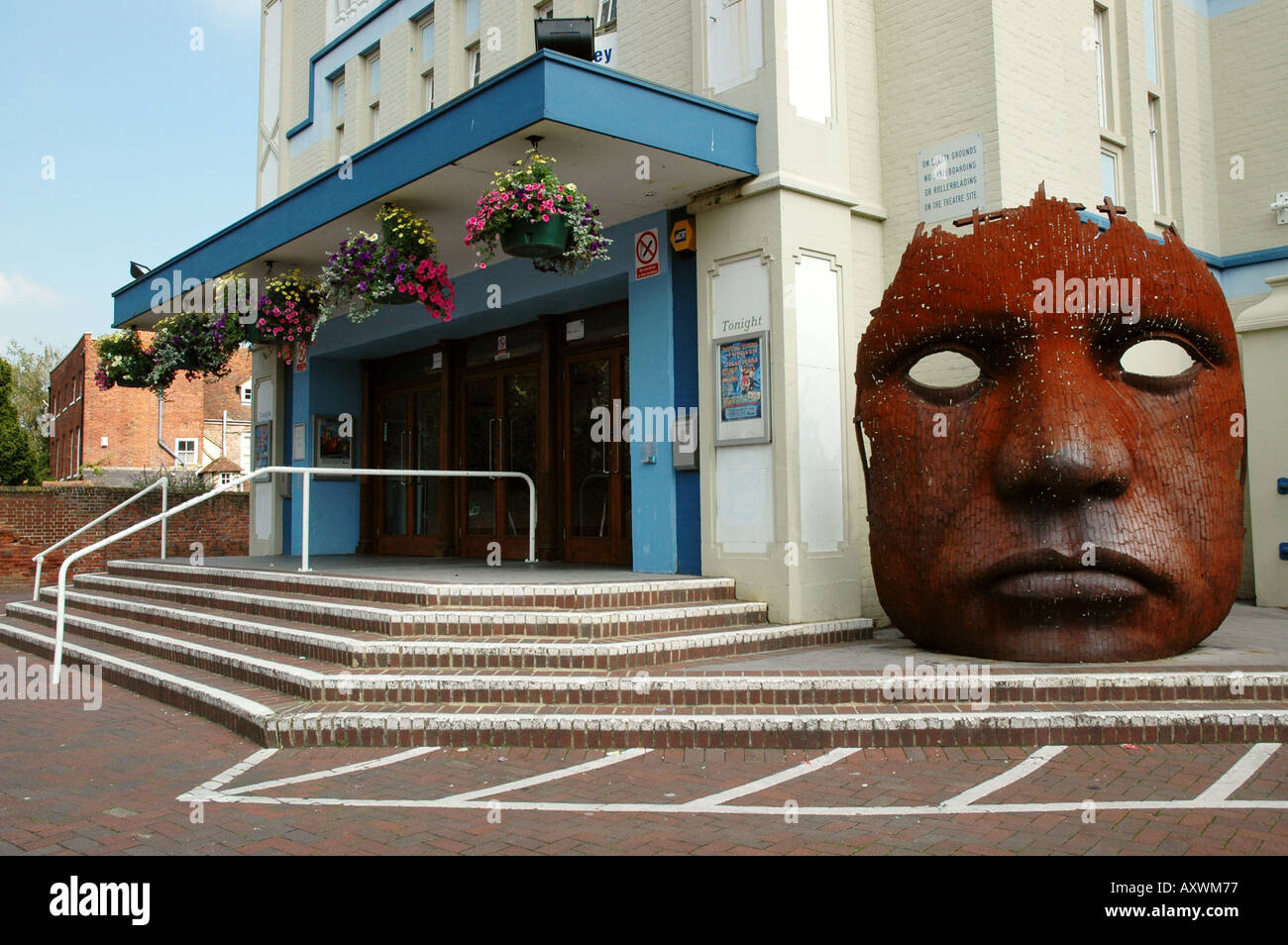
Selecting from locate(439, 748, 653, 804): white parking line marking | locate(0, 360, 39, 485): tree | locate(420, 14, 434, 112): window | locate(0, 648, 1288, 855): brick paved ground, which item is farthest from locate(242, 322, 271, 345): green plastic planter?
locate(0, 360, 39, 485): tree

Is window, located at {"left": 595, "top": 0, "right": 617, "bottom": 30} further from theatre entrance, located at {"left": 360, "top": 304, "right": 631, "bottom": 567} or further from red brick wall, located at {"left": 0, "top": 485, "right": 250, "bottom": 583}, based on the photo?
red brick wall, located at {"left": 0, "top": 485, "right": 250, "bottom": 583}

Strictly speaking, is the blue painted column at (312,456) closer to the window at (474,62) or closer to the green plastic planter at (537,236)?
the window at (474,62)

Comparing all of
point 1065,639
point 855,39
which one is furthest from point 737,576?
point 855,39

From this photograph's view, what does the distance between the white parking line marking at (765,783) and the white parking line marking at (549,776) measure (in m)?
0.77

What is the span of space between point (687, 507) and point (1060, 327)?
348 centimetres

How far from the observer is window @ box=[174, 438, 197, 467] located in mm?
40719

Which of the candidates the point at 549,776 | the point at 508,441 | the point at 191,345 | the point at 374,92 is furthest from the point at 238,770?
the point at 374,92

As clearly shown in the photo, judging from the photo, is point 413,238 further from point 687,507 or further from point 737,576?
point 737,576

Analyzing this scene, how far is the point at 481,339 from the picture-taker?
481 inches

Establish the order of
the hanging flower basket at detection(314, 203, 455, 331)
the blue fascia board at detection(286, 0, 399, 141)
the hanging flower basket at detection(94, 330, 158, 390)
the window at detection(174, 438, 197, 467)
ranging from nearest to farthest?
the hanging flower basket at detection(314, 203, 455, 331) → the hanging flower basket at detection(94, 330, 158, 390) → the blue fascia board at detection(286, 0, 399, 141) → the window at detection(174, 438, 197, 467)

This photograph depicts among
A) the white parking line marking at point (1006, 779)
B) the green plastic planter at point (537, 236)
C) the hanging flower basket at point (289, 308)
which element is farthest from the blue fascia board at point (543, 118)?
the white parking line marking at point (1006, 779)

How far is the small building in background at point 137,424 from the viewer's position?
124ft

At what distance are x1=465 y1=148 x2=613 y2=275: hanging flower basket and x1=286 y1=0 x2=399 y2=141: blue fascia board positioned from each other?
7876 millimetres

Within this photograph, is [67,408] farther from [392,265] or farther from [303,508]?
[392,265]
